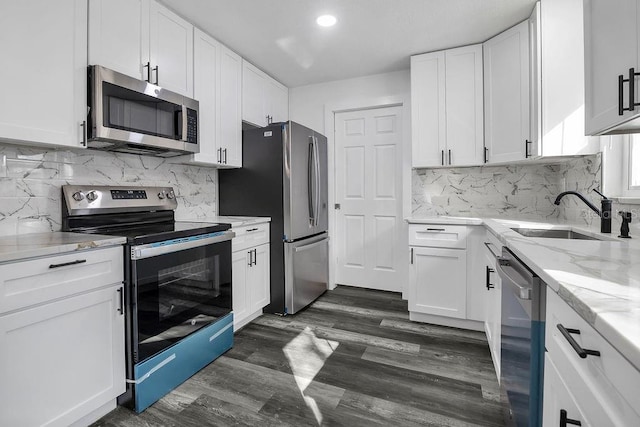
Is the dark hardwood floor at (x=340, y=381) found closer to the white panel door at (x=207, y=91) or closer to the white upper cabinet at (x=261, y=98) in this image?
the white panel door at (x=207, y=91)

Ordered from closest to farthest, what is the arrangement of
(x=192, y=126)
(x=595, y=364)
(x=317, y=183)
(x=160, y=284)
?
(x=595, y=364) → (x=160, y=284) → (x=192, y=126) → (x=317, y=183)

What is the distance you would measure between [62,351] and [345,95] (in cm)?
340

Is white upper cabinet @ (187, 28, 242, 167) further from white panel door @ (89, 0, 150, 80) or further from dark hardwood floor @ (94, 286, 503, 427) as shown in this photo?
dark hardwood floor @ (94, 286, 503, 427)

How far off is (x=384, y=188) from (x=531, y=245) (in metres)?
2.37

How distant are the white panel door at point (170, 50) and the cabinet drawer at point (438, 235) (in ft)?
7.04

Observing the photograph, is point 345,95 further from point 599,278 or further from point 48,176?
point 599,278

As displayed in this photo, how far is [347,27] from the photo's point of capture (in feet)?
8.47

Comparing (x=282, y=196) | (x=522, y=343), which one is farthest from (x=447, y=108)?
(x=522, y=343)

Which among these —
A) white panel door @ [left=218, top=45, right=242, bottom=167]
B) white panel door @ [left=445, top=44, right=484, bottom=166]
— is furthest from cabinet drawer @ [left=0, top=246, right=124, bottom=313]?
white panel door @ [left=445, top=44, right=484, bottom=166]

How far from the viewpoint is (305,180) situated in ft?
10.2

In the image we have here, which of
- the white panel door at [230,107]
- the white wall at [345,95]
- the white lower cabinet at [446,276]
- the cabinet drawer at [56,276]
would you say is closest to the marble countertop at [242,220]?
the white panel door at [230,107]

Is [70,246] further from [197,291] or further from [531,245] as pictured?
[531,245]

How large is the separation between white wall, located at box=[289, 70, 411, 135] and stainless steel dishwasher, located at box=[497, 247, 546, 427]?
257cm

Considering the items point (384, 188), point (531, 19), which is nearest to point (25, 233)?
point (384, 188)
